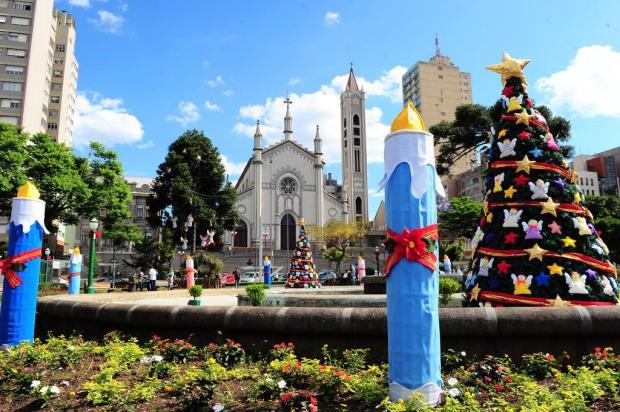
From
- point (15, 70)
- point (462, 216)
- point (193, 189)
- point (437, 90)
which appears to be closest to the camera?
point (462, 216)

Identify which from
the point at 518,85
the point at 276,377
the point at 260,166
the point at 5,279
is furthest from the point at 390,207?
the point at 260,166

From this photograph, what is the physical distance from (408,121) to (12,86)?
57494 millimetres

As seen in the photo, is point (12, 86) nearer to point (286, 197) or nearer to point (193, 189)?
point (193, 189)

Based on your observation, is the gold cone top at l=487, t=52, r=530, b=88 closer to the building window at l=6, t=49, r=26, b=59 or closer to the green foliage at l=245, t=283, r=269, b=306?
the green foliage at l=245, t=283, r=269, b=306

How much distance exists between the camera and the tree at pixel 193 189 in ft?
135

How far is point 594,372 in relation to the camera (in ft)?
15.1

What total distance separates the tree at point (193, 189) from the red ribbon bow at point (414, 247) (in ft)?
126

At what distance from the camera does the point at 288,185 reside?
57.8m

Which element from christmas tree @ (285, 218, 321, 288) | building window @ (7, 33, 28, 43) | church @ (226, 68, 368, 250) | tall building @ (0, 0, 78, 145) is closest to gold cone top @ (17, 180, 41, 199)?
christmas tree @ (285, 218, 321, 288)

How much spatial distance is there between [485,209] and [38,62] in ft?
192

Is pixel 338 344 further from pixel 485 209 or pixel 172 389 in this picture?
pixel 485 209

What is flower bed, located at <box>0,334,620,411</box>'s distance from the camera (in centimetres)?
394

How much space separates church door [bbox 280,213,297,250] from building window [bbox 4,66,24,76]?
34.0 meters

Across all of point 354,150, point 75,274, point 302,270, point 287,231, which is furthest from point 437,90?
point 75,274
